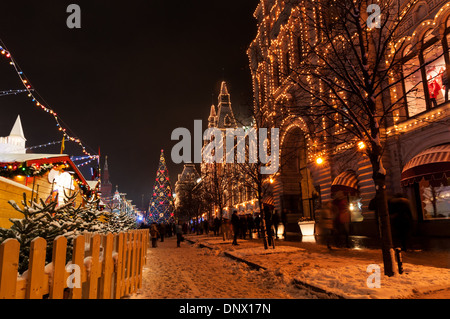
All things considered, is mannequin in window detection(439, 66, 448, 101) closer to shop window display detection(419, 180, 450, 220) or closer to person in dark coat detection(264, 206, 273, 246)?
shop window display detection(419, 180, 450, 220)

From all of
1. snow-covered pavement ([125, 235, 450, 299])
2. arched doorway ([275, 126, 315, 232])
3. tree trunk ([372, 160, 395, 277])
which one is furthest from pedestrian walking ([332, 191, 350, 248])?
arched doorway ([275, 126, 315, 232])

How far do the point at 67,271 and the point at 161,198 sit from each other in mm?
70041

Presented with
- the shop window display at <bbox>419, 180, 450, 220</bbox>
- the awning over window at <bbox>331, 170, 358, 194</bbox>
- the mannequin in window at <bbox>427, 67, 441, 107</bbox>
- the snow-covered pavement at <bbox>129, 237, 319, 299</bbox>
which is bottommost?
the snow-covered pavement at <bbox>129, 237, 319, 299</bbox>

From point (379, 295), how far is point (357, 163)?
629 inches

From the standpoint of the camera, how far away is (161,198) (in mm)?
71125

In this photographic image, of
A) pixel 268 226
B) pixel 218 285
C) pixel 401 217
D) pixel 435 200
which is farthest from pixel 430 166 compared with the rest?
pixel 218 285

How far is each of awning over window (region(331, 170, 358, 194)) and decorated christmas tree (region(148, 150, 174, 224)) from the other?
54.9 meters

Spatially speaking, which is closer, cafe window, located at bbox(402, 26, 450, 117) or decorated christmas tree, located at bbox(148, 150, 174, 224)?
cafe window, located at bbox(402, 26, 450, 117)

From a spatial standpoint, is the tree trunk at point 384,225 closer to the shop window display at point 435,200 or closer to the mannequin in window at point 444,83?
the shop window display at point 435,200

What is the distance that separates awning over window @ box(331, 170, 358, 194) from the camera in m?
19.0

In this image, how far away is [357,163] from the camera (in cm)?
1889

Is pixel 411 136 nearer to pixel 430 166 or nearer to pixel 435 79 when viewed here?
pixel 435 79
